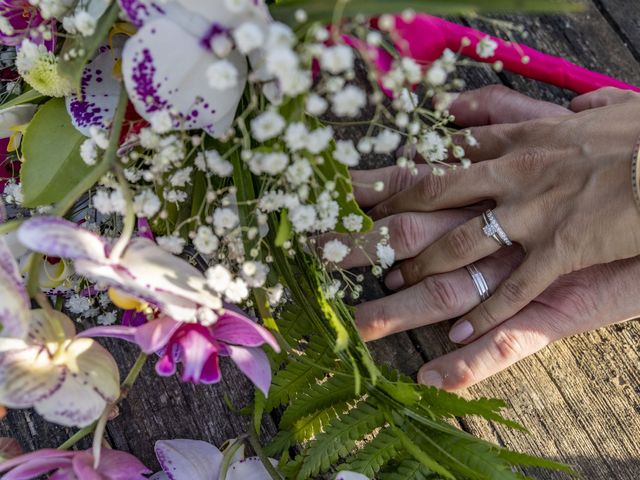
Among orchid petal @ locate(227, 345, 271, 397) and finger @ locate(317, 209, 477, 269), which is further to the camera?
finger @ locate(317, 209, 477, 269)

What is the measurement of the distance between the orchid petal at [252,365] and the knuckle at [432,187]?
41cm

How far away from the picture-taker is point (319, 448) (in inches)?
27.7

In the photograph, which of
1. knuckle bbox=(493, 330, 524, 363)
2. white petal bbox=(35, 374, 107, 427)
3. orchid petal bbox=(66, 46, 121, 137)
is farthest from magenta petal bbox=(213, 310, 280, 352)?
knuckle bbox=(493, 330, 524, 363)

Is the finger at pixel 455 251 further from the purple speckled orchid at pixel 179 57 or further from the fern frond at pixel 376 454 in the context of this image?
the purple speckled orchid at pixel 179 57

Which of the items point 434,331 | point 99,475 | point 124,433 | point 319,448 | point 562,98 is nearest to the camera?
point 99,475

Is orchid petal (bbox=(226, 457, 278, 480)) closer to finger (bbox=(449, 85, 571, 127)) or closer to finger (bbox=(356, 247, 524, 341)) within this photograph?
finger (bbox=(356, 247, 524, 341))

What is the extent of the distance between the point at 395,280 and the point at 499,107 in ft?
1.09

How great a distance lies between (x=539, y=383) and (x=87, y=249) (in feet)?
2.21

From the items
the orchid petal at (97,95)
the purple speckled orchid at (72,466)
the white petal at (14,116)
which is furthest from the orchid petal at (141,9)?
the purple speckled orchid at (72,466)

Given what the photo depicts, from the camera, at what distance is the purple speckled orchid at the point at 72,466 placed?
0.56 m

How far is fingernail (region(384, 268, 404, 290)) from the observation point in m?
0.95

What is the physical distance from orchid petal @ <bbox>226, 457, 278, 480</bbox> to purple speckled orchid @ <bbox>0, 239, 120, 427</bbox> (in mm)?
215

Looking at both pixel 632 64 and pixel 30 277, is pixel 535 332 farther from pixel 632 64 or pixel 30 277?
pixel 30 277

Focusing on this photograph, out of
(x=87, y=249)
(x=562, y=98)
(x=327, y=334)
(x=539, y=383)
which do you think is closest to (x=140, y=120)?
(x=87, y=249)
